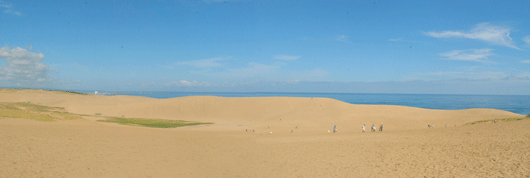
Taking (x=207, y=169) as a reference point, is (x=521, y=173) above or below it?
above

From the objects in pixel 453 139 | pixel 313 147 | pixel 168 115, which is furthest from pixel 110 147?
pixel 168 115

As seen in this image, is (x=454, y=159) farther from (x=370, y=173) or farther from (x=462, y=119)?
(x=462, y=119)

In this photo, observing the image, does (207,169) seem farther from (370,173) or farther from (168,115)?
(168,115)

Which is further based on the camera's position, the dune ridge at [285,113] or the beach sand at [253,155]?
the dune ridge at [285,113]

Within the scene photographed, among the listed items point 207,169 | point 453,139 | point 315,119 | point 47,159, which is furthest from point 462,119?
point 47,159

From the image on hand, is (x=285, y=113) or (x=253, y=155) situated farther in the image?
(x=285, y=113)

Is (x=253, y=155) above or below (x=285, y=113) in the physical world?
below

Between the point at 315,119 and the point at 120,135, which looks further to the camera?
the point at 315,119

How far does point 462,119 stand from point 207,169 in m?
36.0

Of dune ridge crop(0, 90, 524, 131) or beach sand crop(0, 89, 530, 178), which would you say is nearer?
beach sand crop(0, 89, 530, 178)

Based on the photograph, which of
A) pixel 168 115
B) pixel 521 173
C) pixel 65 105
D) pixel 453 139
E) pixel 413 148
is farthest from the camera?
pixel 65 105

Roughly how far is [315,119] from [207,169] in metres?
25.9

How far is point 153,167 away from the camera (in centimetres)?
1214

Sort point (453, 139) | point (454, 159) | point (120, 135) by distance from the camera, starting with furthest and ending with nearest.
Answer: point (120, 135)
point (453, 139)
point (454, 159)
